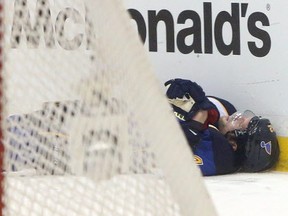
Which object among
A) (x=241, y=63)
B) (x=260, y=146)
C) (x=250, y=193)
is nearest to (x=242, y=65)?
(x=241, y=63)

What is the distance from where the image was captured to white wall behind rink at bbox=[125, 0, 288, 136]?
4.25 m

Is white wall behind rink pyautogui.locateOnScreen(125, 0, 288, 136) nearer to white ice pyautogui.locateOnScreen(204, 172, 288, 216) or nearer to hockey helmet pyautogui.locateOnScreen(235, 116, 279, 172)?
hockey helmet pyautogui.locateOnScreen(235, 116, 279, 172)

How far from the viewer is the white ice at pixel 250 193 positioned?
3389 millimetres

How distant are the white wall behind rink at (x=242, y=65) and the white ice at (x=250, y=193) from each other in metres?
0.30

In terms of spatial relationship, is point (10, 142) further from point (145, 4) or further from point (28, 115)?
point (145, 4)

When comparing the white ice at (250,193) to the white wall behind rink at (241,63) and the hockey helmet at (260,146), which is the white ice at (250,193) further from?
the white wall behind rink at (241,63)

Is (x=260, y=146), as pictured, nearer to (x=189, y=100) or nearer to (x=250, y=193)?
(x=189, y=100)

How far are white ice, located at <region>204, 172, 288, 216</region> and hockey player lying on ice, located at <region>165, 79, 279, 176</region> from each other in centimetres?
6

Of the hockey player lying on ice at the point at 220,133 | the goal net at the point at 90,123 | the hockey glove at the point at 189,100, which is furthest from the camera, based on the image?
the hockey glove at the point at 189,100

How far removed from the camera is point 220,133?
4.22m

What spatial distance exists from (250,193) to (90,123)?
2357 mm

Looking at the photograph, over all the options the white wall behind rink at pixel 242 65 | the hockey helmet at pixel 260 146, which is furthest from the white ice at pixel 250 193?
the white wall behind rink at pixel 242 65

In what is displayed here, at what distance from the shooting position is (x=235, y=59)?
4371 mm

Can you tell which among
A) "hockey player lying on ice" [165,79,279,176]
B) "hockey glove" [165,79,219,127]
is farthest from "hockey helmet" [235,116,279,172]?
"hockey glove" [165,79,219,127]
